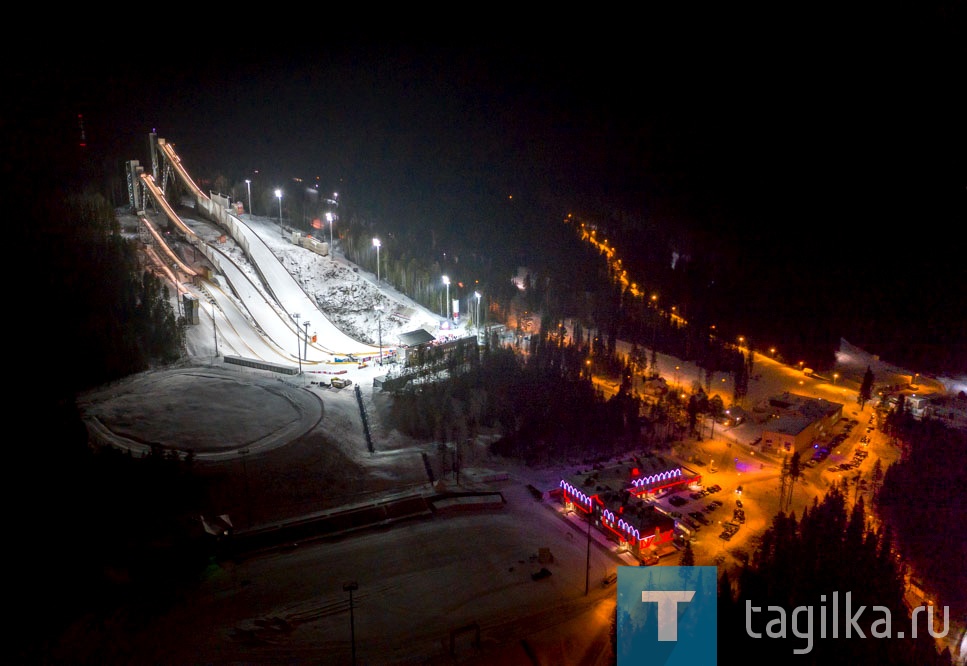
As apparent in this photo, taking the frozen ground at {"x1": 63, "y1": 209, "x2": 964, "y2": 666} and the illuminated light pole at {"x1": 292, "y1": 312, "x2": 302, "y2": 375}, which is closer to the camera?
the frozen ground at {"x1": 63, "y1": 209, "x2": 964, "y2": 666}

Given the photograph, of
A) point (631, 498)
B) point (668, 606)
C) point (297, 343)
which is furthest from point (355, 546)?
point (297, 343)

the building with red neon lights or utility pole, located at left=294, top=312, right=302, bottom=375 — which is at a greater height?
utility pole, located at left=294, top=312, right=302, bottom=375

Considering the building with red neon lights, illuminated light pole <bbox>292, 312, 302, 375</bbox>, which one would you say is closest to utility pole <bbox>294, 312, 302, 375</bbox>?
illuminated light pole <bbox>292, 312, 302, 375</bbox>

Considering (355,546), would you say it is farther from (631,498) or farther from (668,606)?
(631,498)

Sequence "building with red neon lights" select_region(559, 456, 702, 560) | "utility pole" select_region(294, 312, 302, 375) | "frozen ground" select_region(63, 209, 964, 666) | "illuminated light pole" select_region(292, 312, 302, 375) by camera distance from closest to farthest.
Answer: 1. "frozen ground" select_region(63, 209, 964, 666)
2. "building with red neon lights" select_region(559, 456, 702, 560)
3. "illuminated light pole" select_region(292, 312, 302, 375)
4. "utility pole" select_region(294, 312, 302, 375)

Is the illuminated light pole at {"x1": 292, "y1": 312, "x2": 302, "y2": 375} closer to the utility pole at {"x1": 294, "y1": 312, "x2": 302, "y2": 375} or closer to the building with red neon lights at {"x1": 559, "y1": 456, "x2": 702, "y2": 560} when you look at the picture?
the utility pole at {"x1": 294, "y1": 312, "x2": 302, "y2": 375}

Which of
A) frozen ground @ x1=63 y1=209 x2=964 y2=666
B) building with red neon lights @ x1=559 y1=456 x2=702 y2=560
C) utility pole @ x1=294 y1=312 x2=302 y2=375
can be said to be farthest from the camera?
utility pole @ x1=294 y1=312 x2=302 y2=375
